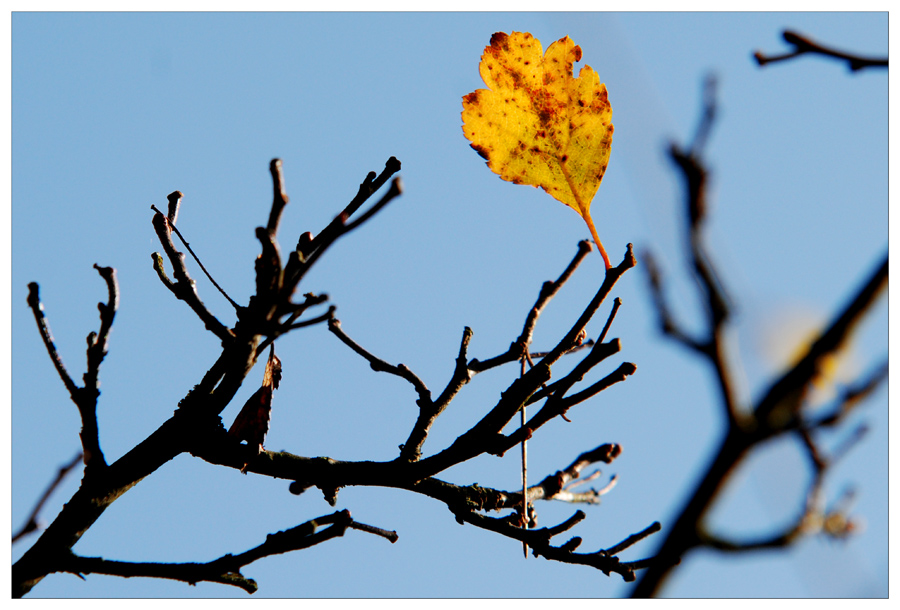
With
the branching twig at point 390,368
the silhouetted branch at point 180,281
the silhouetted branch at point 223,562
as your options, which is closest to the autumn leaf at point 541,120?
the branching twig at point 390,368

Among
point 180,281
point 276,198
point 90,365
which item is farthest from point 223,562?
point 276,198

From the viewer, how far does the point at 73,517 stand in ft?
5.71

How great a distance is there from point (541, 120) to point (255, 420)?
1.13m

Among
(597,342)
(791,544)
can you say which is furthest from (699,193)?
(597,342)

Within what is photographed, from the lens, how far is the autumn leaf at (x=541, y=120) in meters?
1.88

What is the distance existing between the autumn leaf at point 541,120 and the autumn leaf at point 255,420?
85 cm

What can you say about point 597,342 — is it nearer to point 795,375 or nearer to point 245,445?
point 245,445

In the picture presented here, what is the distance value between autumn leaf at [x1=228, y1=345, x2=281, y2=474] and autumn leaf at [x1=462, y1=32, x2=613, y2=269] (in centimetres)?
85

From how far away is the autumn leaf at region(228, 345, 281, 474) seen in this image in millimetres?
1856

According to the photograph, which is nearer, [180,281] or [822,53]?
[822,53]

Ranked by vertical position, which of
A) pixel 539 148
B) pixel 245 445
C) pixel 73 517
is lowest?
pixel 73 517

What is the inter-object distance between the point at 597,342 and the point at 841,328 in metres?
1.33

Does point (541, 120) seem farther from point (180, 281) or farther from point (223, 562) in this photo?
point (223, 562)

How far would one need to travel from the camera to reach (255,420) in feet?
6.13
